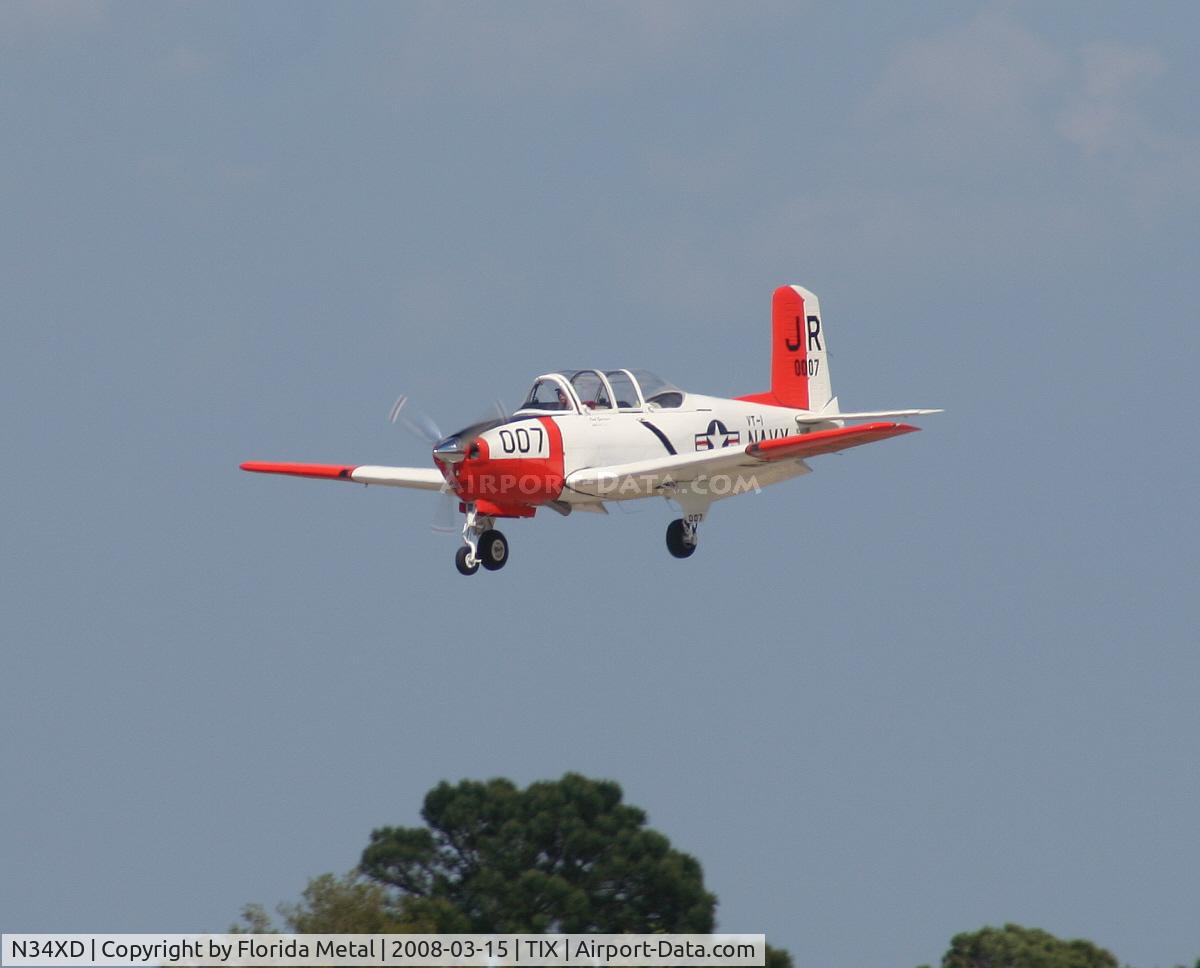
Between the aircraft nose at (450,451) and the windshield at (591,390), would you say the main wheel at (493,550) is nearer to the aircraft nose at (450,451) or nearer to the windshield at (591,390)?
the aircraft nose at (450,451)

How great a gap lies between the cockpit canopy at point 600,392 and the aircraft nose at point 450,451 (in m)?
1.21

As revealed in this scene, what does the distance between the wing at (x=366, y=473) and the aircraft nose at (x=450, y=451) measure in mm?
1871

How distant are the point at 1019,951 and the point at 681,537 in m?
9.61

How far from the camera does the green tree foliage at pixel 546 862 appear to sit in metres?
36.6

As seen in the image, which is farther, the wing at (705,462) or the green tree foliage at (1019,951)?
the green tree foliage at (1019,951)

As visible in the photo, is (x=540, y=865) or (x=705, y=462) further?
(x=540, y=865)

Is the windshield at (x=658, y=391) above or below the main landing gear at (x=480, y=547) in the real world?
above

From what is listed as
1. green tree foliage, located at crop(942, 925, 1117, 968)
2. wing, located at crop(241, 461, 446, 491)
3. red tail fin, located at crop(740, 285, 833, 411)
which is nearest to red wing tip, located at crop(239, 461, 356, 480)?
wing, located at crop(241, 461, 446, 491)

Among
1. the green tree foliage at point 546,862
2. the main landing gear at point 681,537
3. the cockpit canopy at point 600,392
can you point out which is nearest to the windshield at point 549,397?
the cockpit canopy at point 600,392

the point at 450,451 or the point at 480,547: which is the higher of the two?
the point at 450,451

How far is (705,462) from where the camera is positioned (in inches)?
1204

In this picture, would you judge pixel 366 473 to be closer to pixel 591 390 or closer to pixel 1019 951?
pixel 591 390

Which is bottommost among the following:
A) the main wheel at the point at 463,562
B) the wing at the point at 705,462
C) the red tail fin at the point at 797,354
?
the main wheel at the point at 463,562

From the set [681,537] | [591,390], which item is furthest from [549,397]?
[681,537]
